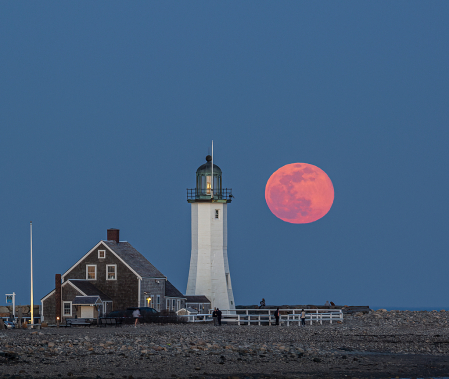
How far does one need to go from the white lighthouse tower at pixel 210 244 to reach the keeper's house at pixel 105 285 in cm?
298

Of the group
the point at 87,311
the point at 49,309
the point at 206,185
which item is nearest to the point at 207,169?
the point at 206,185

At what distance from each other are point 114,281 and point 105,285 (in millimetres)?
640

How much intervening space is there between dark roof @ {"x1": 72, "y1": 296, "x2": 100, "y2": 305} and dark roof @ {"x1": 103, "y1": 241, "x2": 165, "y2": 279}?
140 inches

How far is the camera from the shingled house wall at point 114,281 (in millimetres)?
49188

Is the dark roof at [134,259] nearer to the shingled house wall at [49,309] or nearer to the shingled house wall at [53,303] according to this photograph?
the shingled house wall at [53,303]

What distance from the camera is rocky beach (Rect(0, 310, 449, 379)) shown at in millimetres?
20859

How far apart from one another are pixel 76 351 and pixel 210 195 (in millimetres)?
29814

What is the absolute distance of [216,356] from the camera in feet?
79.3

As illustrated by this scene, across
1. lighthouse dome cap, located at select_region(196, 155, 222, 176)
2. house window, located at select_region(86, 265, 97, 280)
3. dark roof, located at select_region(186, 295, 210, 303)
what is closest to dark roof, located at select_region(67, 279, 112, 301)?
house window, located at select_region(86, 265, 97, 280)

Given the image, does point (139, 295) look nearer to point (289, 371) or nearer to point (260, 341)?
point (260, 341)

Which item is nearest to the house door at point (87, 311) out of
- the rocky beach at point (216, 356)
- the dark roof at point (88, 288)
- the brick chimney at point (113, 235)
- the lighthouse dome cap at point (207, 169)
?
the dark roof at point (88, 288)

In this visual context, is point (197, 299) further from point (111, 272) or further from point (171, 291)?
point (111, 272)

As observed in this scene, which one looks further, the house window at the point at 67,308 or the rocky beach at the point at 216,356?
the house window at the point at 67,308

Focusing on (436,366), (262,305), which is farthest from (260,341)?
(262,305)
